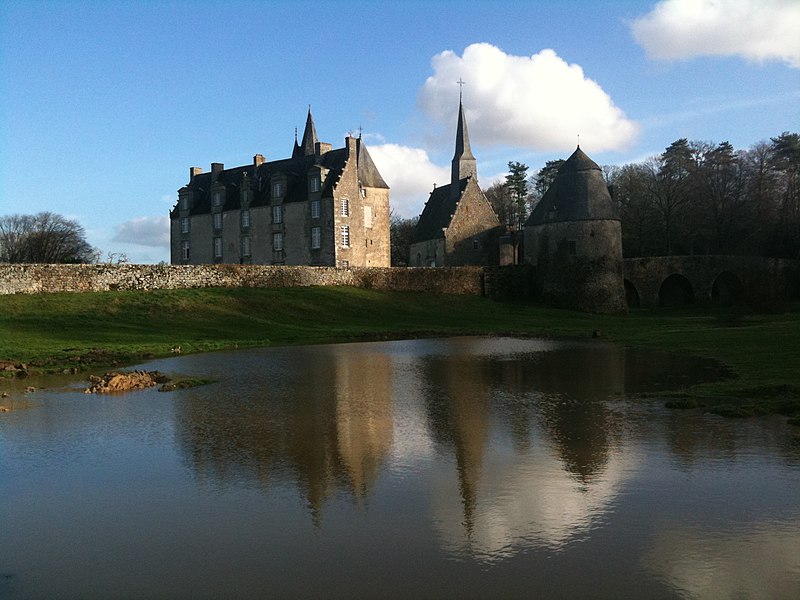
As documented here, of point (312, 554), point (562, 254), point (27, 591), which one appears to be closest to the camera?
point (27, 591)

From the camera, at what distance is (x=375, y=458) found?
10836 millimetres

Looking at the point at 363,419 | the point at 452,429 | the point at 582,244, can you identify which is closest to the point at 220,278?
the point at 582,244

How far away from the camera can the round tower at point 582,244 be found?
54781 millimetres

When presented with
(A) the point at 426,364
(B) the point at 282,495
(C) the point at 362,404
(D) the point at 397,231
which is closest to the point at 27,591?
(B) the point at 282,495

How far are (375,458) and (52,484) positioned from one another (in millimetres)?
4281

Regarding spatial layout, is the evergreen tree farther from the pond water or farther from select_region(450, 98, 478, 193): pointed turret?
the pond water

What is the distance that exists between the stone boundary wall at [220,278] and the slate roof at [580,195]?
7.64 metres

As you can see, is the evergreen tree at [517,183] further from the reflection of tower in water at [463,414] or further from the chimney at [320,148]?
the reflection of tower in water at [463,414]

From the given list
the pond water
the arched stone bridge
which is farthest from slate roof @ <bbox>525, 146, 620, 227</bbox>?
the pond water

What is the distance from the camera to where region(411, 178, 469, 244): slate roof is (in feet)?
225

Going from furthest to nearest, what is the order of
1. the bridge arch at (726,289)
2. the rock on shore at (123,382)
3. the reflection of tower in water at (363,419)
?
the bridge arch at (726,289)
the rock on shore at (123,382)
the reflection of tower in water at (363,419)

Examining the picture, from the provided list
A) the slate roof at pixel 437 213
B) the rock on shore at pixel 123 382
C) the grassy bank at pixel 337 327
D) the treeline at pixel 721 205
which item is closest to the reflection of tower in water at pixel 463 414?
the grassy bank at pixel 337 327

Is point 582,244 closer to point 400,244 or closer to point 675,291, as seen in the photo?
point 675,291

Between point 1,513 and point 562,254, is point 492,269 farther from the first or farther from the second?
point 1,513
